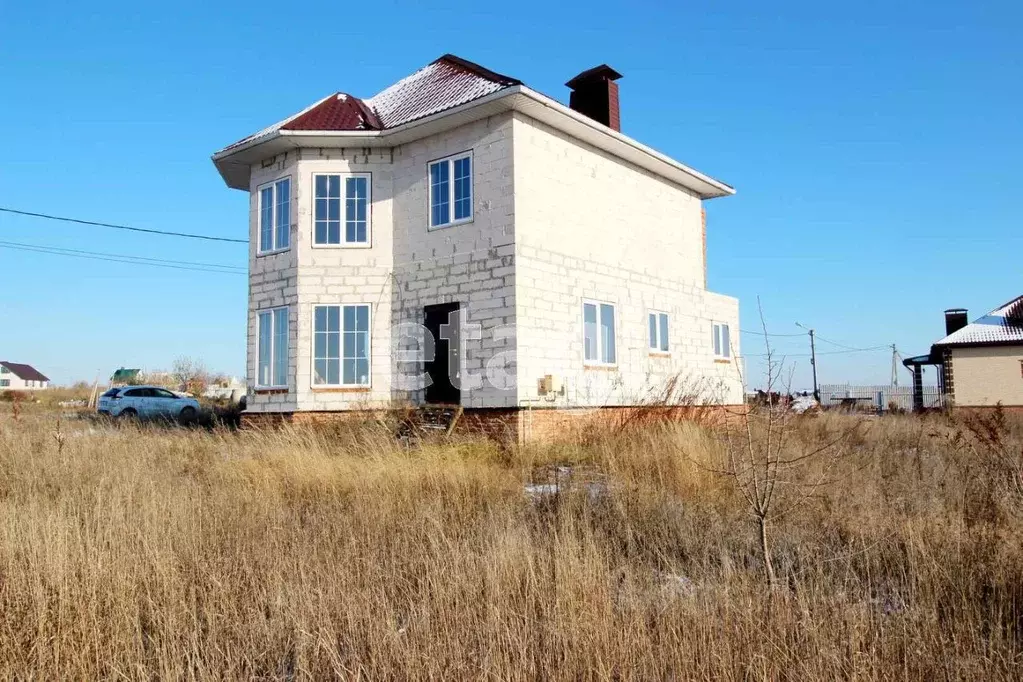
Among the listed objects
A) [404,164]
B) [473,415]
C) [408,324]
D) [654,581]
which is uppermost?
[404,164]

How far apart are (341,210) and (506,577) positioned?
40.1ft

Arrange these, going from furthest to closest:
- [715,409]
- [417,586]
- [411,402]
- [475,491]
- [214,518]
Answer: [715,409] → [411,402] → [475,491] → [214,518] → [417,586]

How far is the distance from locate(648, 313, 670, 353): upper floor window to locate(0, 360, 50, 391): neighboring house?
100 m

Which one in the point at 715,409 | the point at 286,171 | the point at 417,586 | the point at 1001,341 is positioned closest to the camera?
the point at 417,586

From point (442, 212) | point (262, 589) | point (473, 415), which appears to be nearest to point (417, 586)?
point (262, 589)

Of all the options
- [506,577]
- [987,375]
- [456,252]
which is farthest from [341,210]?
[987,375]

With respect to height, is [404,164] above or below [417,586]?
above

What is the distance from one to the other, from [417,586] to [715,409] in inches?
537

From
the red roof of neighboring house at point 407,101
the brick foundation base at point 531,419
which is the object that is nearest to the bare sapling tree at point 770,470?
the brick foundation base at point 531,419

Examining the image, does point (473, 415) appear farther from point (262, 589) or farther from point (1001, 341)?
point (1001, 341)

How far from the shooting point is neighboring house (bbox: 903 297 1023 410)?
2919cm

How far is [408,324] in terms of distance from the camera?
14.7m

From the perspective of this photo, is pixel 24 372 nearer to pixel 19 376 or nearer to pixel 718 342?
pixel 19 376

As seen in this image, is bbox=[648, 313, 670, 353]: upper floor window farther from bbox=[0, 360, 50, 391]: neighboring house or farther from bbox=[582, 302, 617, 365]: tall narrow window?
bbox=[0, 360, 50, 391]: neighboring house
